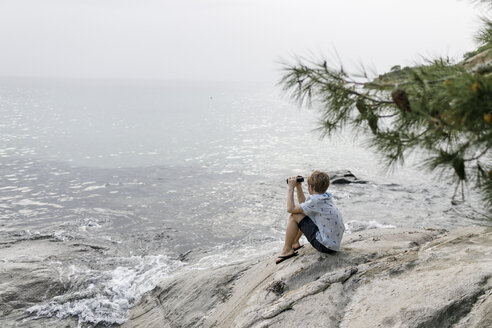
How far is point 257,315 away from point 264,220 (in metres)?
9.81

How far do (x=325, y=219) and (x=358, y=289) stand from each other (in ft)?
4.06

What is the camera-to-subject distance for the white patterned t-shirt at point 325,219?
6598 millimetres

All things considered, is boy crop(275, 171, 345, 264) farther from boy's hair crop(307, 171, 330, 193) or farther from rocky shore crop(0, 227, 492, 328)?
rocky shore crop(0, 227, 492, 328)

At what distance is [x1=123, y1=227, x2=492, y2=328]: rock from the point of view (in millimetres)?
4930

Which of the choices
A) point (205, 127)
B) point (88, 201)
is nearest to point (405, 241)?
point (88, 201)

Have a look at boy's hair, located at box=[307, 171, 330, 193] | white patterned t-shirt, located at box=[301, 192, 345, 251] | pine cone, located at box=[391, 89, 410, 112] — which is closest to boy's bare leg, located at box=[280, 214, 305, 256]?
white patterned t-shirt, located at box=[301, 192, 345, 251]

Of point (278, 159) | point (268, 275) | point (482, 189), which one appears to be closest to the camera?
point (482, 189)

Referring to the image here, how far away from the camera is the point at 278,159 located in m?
30.6

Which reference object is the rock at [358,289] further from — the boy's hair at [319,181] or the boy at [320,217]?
the boy's hair at [319,181]

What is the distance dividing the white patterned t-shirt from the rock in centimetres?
30

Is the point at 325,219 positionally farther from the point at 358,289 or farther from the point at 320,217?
the point at 358,289

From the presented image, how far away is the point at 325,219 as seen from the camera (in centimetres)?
670

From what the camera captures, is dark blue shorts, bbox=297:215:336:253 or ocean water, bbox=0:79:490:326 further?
ocean water, bbox=0:79:490:326

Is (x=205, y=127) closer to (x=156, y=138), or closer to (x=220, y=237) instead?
(x=156, y=138)
